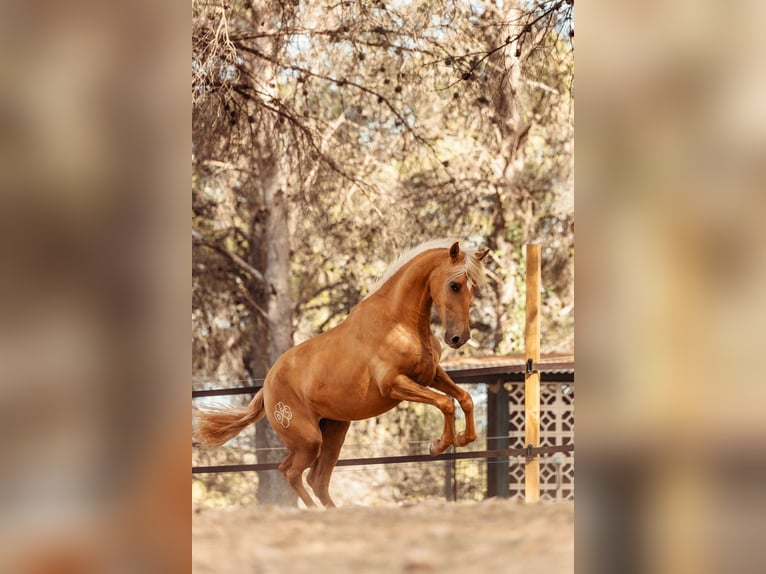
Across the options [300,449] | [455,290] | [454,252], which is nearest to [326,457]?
[300,449]

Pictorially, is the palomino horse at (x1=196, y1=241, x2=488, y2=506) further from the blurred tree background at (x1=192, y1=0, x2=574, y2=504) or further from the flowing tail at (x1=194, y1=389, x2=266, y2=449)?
the blurred tree background at (x1=192, y1=0, x2=574, y2=504)

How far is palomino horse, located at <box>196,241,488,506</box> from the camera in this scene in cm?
505

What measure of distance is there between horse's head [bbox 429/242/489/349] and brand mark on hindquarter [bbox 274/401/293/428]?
3.08ft

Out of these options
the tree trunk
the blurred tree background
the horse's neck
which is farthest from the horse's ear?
the tree trunk

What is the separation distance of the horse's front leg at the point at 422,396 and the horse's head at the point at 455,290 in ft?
0.87

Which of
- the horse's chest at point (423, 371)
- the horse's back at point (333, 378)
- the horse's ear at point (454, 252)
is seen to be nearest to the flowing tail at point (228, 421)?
the horse's back at point (333, 378)

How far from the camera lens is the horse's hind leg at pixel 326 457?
5.48 metres

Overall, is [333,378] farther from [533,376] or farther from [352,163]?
[352,163]
